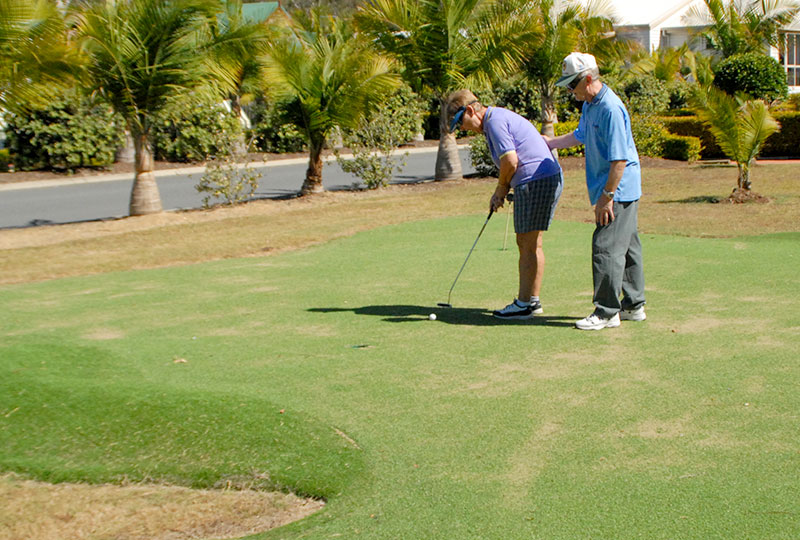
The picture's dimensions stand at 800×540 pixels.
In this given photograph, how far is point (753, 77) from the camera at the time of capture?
2475 cm

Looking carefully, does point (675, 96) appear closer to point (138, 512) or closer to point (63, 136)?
point (63, 136)

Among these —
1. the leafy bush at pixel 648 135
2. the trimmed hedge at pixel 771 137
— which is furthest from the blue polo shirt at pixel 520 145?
the trimmed hedge at pixel 771 137

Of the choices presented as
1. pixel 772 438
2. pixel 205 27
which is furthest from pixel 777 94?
pixel 772 438

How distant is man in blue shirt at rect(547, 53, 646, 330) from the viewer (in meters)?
5.91

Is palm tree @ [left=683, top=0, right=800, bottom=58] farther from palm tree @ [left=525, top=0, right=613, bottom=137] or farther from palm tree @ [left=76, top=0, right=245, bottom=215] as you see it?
palm tree @ [left=76, top=0, right=245, bottom=215]

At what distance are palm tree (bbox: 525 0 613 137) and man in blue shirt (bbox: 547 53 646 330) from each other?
13.4m

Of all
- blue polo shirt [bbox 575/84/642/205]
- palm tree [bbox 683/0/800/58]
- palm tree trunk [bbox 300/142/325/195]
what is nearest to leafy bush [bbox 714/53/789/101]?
palm tree [bbox 683/0/800/58]

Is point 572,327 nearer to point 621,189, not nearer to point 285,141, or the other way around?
point 621,189

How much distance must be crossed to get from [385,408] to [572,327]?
2.13 m

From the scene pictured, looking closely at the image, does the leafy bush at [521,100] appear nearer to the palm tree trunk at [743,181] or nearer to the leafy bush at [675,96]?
the leafy bush at [675,96]

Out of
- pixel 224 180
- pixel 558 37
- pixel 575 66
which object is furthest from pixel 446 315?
pixel 558 37

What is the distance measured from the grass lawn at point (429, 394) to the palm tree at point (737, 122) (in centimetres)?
464

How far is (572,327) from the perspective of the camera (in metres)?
6.37

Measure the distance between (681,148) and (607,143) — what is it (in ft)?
57.4
